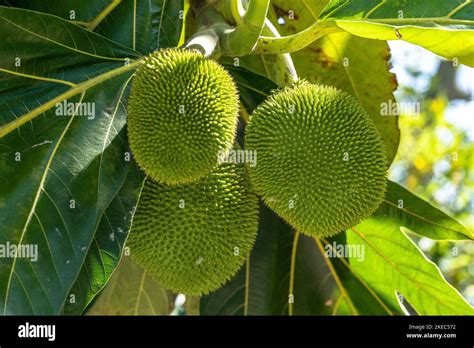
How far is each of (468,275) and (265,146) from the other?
2.40 meters

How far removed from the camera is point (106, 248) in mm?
1227

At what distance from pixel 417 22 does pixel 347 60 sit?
0.48m

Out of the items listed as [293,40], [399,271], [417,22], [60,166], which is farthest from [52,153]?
→ [399,271]

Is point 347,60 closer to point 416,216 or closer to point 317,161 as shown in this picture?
point 416,216

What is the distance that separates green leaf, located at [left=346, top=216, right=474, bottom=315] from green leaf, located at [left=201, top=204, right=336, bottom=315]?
104mm

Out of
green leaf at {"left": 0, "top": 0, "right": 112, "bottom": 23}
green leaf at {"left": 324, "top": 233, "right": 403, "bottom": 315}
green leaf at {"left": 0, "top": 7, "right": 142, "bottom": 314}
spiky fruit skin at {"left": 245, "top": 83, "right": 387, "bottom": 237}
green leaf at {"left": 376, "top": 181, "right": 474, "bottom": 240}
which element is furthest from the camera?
green leaf at {"left": 324, "top": 233, "right": 403, "bottom": 315}

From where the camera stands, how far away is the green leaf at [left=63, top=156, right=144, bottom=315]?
4.01ft

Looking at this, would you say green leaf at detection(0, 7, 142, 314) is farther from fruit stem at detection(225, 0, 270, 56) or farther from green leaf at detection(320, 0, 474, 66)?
green leaf at detection(320, 0, 474, 66)

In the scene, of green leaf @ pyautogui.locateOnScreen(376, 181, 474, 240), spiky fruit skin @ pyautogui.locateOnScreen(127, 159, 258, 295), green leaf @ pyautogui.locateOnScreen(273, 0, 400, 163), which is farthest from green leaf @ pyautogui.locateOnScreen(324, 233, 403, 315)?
spiky fruit skin @ pyautogui.locateOnScreen(127, 159, 258, 295)

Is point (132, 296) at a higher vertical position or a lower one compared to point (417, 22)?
lower
